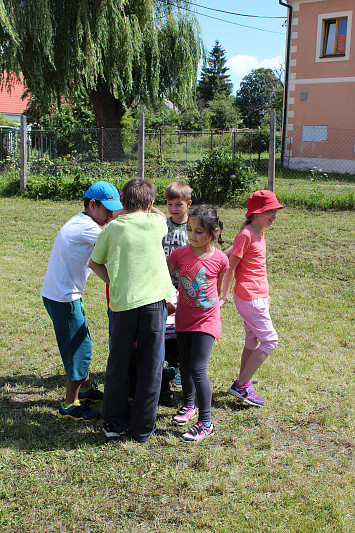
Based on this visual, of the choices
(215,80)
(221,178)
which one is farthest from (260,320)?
(215,80)

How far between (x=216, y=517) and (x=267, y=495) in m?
0.33

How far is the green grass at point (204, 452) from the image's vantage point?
2.54 meters

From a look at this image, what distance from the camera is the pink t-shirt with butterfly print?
3275 mm

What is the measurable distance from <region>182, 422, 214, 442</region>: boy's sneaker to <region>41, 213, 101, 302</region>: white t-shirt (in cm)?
110

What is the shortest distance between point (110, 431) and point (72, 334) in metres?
0.65

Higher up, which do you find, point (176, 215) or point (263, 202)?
point (263, 202)

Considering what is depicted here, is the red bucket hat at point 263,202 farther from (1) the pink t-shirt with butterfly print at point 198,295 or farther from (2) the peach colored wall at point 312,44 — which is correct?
(2) the peach colored wall at point 312,44

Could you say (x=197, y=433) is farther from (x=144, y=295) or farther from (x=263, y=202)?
(x=263, y=202)

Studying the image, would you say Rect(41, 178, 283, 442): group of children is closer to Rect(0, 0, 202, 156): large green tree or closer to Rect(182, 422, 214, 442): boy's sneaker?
Rect(182, 422, 214, 442): boy's sneaker

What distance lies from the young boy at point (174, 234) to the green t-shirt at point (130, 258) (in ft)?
2.40

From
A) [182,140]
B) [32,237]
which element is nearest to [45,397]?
[32,237]

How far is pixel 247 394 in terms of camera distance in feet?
12.1

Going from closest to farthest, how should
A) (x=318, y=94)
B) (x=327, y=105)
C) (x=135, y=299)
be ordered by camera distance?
(x=135, y=299) → (x=327, y=105) → (x=318, y=94)

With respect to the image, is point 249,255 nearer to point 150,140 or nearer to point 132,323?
point 132,323
